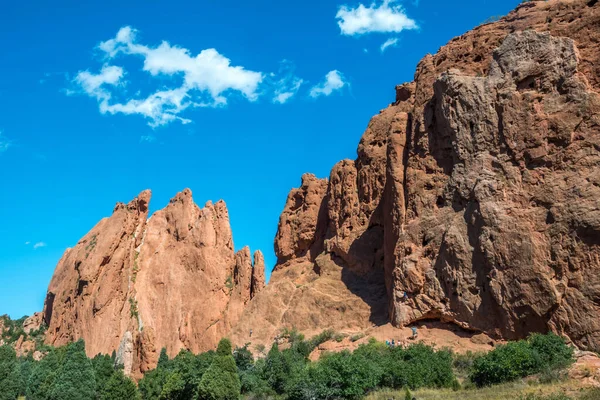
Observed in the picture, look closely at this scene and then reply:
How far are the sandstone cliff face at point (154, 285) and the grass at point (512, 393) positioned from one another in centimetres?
2569

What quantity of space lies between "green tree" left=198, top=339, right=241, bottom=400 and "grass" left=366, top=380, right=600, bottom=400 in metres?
6.81

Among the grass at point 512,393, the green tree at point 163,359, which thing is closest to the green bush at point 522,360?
the grass at point 512,393

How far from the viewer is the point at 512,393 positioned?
2136cm

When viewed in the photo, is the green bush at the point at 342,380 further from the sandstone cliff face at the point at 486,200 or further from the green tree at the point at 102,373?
the green tree at the point at 102,373

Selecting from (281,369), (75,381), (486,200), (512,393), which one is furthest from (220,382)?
(486,200)

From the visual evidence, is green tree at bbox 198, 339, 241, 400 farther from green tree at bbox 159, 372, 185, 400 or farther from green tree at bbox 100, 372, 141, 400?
green tree at bbox 100, 372, 141, 400

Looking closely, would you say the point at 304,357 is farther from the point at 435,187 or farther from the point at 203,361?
the point at 435,187

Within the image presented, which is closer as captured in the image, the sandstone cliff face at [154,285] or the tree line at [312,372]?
the tree line at [312,372]

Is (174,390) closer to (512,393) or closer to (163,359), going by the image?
(163,359)

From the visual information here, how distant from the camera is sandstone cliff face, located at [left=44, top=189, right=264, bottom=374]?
4881cm

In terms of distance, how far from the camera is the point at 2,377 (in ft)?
127

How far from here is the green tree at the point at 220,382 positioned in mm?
27156

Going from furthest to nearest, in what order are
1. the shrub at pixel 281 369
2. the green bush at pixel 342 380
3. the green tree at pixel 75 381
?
the green tree at pixel 75 381, the shrub at pixel 281 369, the green bush at pixel 342 380

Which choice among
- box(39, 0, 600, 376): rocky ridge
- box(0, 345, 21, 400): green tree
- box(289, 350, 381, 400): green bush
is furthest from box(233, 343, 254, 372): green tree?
box(0, 345, 21, 400): green tree
